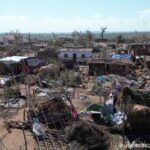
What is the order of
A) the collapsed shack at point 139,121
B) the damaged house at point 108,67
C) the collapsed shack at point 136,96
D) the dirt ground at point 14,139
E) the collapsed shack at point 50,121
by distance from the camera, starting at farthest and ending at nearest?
the damaged house at point 108,67 → the collapsed shack at point 136,96 → the collapsed shack at point 139,121 → the collapsed shack at point 50,121 → the dirt ground at point 14,139

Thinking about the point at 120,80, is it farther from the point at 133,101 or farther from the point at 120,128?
the point at 120,128

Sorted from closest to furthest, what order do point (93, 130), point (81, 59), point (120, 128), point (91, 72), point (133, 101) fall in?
point (93, 130), point (120, 128), point (133, 101), point (91, 72), point (81, 59)

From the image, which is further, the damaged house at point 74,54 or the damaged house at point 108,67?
the damaged house at point 74,54

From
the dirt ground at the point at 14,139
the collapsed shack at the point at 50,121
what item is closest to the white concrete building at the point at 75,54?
the collapsed shack at the point at 50,121

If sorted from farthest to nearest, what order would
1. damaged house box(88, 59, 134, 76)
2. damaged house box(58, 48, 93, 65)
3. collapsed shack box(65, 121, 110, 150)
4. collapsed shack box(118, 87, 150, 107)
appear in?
damaged house box(58, 48, 93, 65)
damaged house box(88, 59, 134, 76)
collapsed shack box(118, 87, 150, 107)
collapsed shack box(65, 121, 110, 150)

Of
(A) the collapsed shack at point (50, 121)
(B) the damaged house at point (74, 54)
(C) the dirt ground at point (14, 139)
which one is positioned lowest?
(C) the dirt ground at point (14, 139)

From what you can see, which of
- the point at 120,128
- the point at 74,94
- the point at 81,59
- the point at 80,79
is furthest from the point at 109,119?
the point at 81,59

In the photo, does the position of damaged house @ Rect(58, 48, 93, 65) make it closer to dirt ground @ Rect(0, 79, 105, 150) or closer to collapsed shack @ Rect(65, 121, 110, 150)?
dirt ground @ Rect(0, 79, 105, 150)

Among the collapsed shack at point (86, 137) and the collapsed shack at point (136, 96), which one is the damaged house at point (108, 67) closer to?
the collapsed shack at point (136, 96)

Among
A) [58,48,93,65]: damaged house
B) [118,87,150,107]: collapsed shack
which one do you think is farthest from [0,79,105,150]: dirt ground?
[58,48,93,65]: damaged house
